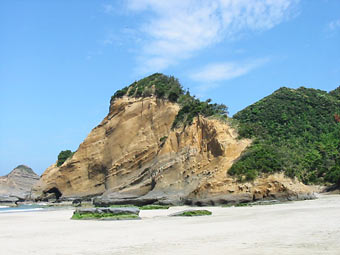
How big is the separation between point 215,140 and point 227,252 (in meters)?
26.6

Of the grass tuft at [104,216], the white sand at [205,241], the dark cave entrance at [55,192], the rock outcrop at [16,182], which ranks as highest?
the rock outcrop at [16,182]

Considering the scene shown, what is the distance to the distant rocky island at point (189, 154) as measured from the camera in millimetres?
30062

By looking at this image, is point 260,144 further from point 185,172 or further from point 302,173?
point 302,173

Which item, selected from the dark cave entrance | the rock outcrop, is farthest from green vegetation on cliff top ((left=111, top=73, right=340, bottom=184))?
the rock outcrop

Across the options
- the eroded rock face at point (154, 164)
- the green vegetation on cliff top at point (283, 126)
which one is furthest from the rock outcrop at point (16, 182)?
the green vegetation on cliff top at point (283, 126)

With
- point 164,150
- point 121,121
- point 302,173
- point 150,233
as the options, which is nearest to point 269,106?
point 302,173

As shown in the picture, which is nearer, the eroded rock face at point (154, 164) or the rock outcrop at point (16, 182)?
the eroded rock face at point (154, 164)

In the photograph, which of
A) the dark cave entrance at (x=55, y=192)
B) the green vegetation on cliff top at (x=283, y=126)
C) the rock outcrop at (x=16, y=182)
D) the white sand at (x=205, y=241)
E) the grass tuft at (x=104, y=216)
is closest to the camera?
the white sand at (x=205, y=241)

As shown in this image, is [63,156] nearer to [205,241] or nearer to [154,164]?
[154,164]

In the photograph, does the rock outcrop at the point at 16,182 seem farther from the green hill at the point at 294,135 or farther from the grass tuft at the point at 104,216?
the grass tuft at the point at 104,216

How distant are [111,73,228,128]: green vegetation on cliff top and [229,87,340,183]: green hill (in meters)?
4.32

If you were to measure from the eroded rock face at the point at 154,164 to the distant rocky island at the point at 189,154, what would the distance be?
3.4 inches

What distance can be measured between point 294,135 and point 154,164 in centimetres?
3381

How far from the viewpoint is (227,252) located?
28.1 feet
